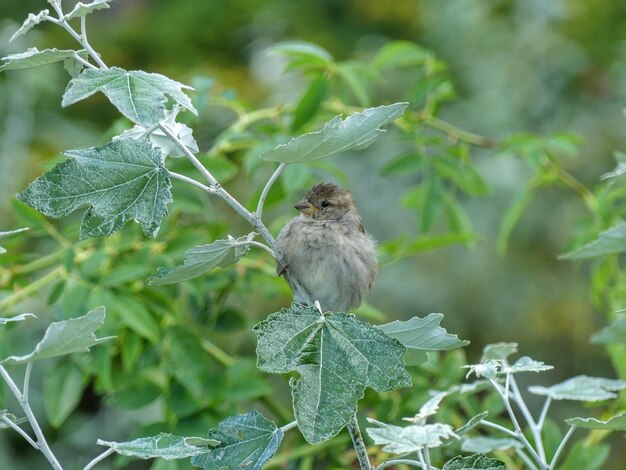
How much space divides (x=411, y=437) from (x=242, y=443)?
0.17m

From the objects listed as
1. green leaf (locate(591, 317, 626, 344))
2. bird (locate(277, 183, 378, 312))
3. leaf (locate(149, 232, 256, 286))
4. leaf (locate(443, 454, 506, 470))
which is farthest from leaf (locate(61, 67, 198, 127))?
bird (locate(277, 183, 378, 312))

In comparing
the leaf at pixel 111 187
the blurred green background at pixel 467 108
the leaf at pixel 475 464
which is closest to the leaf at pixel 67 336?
the leaf at pixel 111 187

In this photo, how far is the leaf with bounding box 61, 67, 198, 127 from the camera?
0.78m

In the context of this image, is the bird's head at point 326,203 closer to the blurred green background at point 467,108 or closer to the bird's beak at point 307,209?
the bird's beak at point 307,209

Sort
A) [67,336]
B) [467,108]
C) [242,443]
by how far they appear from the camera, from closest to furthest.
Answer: [67,336] < [242,443] < [467,108]

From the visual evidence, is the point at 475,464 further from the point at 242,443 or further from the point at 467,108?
the point at 467,108

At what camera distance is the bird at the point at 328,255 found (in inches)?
61.1

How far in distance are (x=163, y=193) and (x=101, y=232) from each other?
0.22 feet

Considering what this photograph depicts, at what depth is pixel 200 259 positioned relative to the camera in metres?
0.88

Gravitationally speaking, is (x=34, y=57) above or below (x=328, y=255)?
above

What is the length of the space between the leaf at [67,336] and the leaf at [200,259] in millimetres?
92

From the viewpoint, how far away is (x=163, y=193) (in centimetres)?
83

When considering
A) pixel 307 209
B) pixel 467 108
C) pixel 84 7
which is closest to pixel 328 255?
pixel 307 209

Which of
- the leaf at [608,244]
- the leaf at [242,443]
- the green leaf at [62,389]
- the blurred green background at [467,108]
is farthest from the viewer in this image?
the blurred green background at [467,108]
